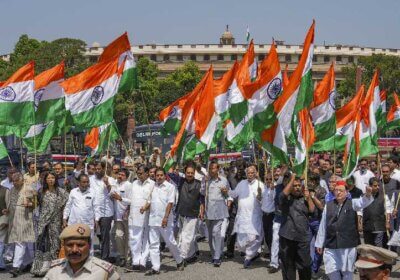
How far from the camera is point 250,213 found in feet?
39.4

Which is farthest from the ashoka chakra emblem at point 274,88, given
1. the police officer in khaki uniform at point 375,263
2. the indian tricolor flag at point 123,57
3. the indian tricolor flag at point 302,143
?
the police officer in khaki uniform at point 375,263

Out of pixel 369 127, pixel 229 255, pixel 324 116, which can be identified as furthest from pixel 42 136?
pixel 369 127

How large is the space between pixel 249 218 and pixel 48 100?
423 centimetres

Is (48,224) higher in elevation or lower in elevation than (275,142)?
lower

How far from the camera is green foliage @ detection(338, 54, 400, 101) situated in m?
66.5

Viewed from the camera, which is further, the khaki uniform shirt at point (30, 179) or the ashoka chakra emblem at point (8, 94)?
the ashoka chakra emblem at point (8, 94)

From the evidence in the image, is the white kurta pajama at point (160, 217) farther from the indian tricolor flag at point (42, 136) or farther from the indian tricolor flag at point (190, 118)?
the indian tricolor flag at point (42, 136)

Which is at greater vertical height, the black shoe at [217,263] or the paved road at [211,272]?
the black shoe at [217,263]

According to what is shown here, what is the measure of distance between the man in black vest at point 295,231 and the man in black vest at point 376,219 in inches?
91.7

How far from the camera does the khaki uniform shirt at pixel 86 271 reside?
14.7ft

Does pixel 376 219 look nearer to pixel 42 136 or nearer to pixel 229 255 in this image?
pixel 229 255

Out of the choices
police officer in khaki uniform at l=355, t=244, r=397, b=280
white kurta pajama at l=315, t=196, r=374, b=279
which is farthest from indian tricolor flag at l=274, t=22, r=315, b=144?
police officer in khaki uniform at l=355, t=244, r=397, b=280

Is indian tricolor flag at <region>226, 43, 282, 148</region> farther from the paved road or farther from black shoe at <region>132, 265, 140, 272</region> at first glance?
black shoe at <region>132, 265, 140, 272</region>

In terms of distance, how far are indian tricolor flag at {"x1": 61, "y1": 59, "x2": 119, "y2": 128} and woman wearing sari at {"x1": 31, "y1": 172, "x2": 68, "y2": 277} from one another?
1952mm
